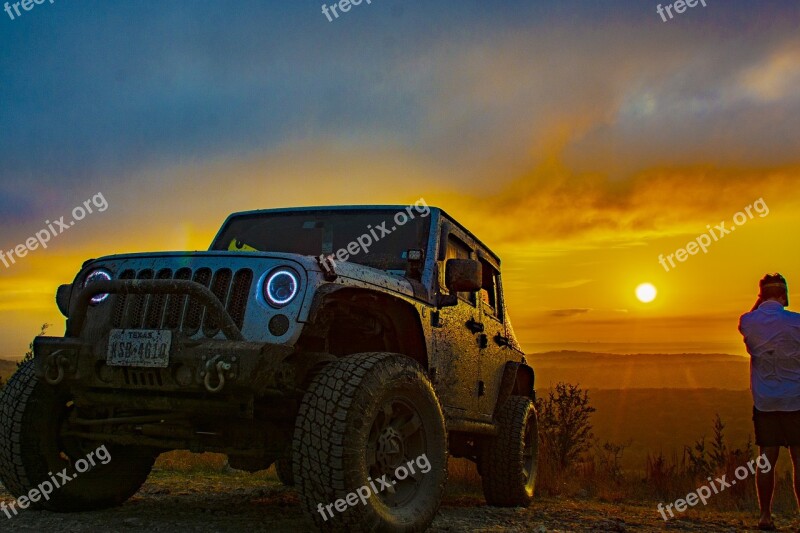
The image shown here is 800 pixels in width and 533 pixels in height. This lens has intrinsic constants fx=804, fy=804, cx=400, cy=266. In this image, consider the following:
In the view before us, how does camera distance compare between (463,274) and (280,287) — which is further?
(463,274)

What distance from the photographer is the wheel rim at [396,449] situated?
14.0 ft

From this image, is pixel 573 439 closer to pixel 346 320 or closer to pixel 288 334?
pixel 346 320

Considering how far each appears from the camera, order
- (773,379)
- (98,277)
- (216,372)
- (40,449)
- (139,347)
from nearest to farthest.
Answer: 1. (216,372)
2. (139,347)
3. (98,277)
4. (40,449)
5. (773,379)

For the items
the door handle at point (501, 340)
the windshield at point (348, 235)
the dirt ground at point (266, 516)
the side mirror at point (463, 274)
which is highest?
the windshield at point (348, 235)

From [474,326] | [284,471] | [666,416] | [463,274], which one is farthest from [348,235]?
[666,416]

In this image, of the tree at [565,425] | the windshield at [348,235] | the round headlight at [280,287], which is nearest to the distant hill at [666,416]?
the tree at [565,425]

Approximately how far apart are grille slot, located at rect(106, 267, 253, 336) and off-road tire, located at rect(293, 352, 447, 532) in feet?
2.00

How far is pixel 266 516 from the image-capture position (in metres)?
5.30

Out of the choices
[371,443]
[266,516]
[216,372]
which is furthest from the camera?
[266,516]

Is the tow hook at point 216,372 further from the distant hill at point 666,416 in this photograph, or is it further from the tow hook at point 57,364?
the distant hill at point 666,416

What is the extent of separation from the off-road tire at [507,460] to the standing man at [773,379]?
1.90 metres

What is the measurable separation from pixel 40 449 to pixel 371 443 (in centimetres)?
207

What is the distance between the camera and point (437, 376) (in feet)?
17.6

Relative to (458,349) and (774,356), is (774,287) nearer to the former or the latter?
(774,356)
